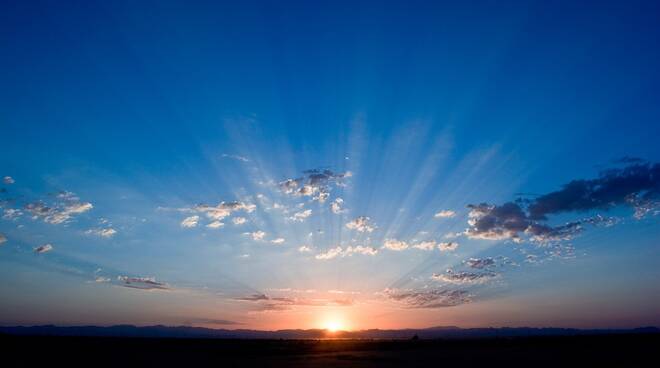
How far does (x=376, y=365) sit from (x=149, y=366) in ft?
68.3

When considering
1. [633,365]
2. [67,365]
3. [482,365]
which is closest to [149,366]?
[67,365]

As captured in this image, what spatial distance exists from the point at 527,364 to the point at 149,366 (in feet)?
116

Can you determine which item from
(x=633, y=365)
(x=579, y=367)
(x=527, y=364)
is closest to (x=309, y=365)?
(x=527, y=364)

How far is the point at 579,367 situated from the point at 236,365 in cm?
3075

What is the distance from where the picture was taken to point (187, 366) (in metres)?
37.4

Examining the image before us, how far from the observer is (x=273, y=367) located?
36531 millimetres

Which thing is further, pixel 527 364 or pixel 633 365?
pixel 527 364

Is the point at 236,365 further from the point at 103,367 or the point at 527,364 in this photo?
the point at 527,364

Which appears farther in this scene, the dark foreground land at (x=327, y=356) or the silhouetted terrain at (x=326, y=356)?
the silhouetted terrain at (x=326, y=356)

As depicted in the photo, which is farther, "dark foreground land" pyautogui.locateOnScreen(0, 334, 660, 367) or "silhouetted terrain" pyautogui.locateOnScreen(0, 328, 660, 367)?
"silhouetted terrain" pyautogui.locateOnScreen(0, 328, 660, 367)

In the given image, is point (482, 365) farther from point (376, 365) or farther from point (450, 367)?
point (376, 365)

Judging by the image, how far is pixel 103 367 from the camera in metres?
35.6

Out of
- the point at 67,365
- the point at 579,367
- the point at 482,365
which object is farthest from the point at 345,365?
the point at 67,365

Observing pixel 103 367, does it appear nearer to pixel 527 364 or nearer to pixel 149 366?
pixel 149 366
